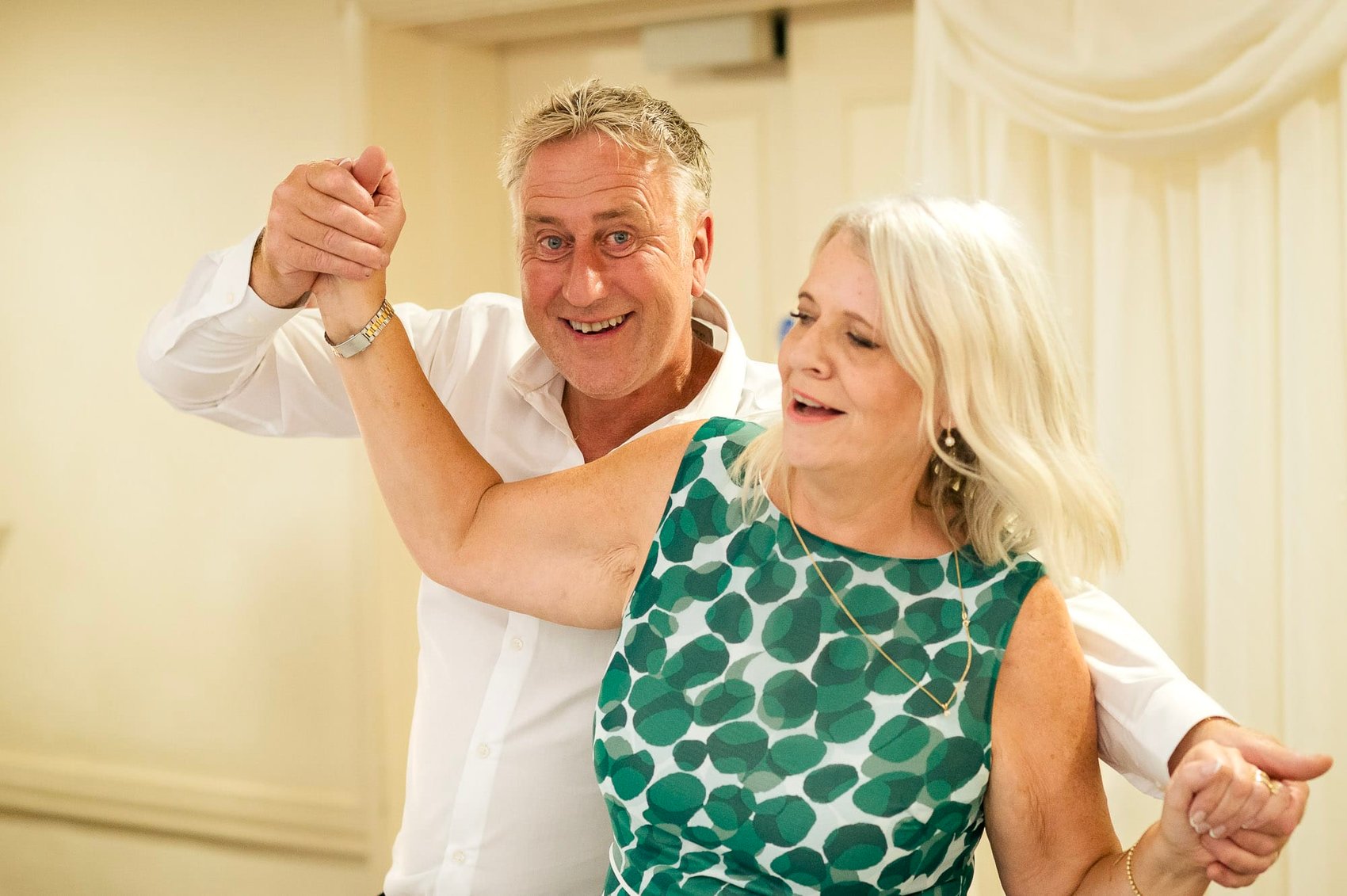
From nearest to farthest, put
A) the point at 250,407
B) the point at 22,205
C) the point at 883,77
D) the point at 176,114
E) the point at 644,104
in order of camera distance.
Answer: the point at 644,104, the point at 250,407, the point at 883,77, the point at 176,114, the point at 22,205

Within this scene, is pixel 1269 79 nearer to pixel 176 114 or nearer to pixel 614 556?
pixel 614 556

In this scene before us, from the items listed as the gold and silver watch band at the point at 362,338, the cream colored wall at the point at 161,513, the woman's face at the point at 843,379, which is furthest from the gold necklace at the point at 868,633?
the cream colored wall at the point at 161,513

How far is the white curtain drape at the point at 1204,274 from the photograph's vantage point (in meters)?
2.36

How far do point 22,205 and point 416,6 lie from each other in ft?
4.58

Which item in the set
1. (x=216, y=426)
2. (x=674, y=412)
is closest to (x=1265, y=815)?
(x=674, y=412)

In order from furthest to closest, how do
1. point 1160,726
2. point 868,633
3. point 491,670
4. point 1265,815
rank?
point 491,670, point 868,633, point 1160,726, point 1265,815

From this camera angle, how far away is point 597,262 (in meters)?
1.72

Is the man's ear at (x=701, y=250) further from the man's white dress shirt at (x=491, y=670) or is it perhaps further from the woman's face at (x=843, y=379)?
the woman's face at (x=843, y=379)

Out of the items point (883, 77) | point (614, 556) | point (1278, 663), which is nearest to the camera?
point (614, 556)

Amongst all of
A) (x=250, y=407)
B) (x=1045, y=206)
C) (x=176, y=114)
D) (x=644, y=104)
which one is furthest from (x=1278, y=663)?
(x=176, y=114)

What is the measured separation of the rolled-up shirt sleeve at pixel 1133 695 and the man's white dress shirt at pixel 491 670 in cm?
49

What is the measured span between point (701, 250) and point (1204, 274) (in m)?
1.11

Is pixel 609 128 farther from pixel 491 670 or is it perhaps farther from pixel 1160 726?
pixel 1160 726

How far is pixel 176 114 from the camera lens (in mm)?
3545
